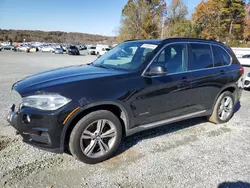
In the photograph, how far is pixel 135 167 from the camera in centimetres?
281

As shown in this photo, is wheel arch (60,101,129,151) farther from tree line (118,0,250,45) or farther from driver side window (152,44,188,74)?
tree line (118,0,250,45)

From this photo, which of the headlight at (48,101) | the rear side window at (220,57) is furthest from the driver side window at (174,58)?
the headlight at (48,101)

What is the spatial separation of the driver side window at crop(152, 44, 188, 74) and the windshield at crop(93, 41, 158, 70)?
21 cm

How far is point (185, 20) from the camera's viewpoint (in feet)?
150

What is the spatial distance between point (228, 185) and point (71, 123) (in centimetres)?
209

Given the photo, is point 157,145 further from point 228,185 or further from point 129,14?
point 129,14

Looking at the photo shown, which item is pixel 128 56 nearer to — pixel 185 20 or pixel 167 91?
pixel 167 91

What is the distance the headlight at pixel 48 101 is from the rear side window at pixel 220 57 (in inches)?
121

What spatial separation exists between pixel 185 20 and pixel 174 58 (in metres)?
46.8

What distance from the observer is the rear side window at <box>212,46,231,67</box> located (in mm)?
4145

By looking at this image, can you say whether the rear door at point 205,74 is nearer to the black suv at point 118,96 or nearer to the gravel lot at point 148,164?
the black suv at point 118,96

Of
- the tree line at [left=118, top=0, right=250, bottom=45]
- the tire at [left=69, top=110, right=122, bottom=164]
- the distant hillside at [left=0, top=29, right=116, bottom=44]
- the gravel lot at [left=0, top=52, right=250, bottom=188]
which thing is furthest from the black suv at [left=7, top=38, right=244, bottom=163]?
the distant hillside at [left=0, top=29, right=116, bottom=44]

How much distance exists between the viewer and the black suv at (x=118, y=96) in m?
2.53

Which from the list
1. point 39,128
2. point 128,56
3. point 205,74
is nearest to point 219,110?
point 205,74
